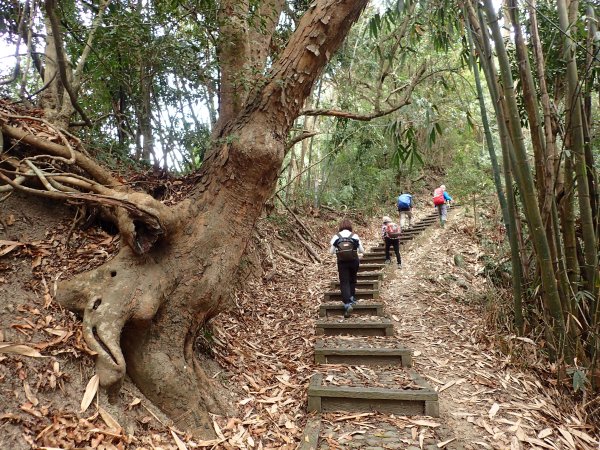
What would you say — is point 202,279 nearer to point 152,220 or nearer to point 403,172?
point 152,220

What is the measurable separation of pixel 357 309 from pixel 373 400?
7.10 feet

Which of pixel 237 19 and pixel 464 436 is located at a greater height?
pixel 237 19

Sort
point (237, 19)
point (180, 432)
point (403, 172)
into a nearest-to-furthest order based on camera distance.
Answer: point (180, 432) < point (237, 19) < point (403, 172)

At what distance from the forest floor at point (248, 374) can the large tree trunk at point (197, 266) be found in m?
0.15

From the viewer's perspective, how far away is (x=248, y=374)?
3.54 meters

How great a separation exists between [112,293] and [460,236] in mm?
8678

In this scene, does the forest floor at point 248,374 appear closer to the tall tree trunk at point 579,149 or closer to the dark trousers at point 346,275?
the dark trousers at point 346,275

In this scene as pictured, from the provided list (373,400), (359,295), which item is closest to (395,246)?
(359,295)

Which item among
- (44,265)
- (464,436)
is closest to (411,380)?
(464,436)

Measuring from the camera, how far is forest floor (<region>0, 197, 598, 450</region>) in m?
2.09

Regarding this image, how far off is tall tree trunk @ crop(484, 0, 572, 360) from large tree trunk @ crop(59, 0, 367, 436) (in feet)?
4.51

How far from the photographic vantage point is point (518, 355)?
12.8 feet

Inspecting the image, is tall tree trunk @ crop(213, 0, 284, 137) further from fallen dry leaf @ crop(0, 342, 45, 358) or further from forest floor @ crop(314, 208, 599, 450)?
forest floor @ crop(314, 208, 599, 450)

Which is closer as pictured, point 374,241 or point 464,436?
point 464,436
